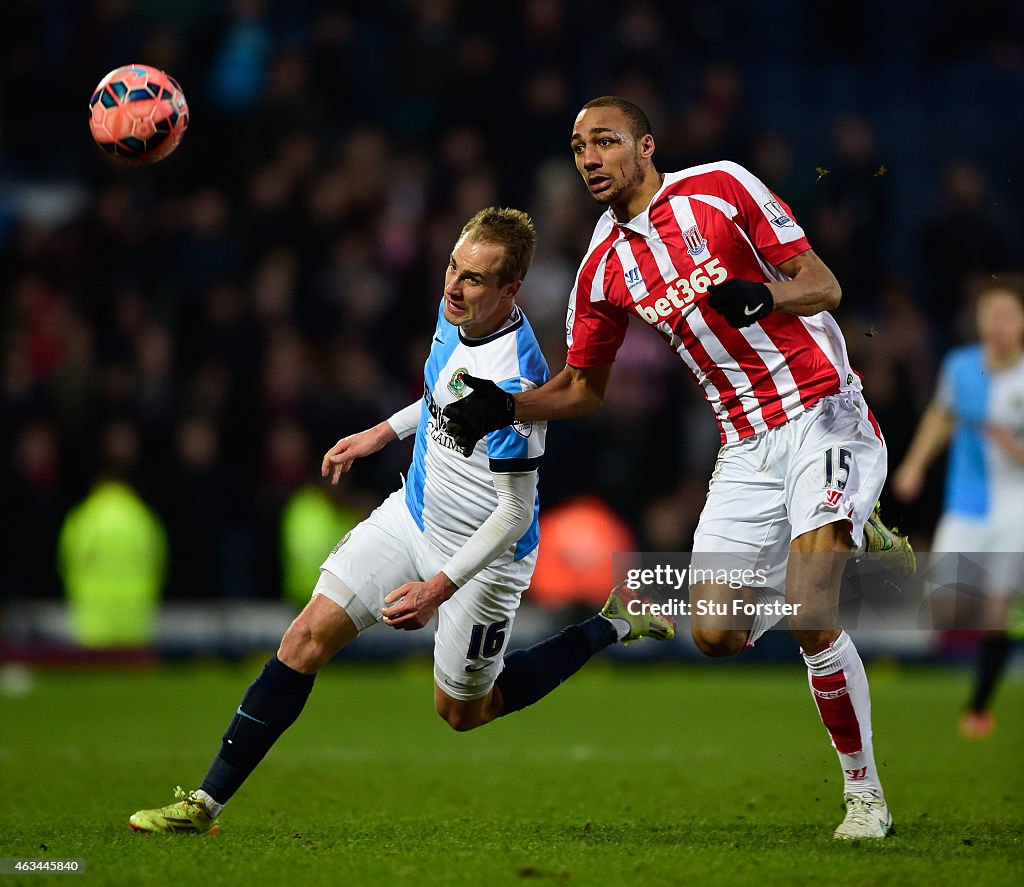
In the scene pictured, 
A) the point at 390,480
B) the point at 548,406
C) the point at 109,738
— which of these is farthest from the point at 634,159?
the point at 390,480

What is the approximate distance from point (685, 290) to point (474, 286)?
79cm

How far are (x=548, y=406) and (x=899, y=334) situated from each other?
9.37m

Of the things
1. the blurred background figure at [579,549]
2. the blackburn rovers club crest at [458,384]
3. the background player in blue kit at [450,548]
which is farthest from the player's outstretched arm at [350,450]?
the blurred background figure at [579,549]

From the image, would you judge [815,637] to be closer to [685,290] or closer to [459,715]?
[685,290]

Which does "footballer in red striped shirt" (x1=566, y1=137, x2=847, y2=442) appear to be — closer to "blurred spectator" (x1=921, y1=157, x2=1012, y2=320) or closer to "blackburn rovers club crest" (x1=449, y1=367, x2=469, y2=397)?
"blackburn rovers club crest" (x1=449, y1=367, x2=469, y2=397)

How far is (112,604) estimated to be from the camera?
14.2 m

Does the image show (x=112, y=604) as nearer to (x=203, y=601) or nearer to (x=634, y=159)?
(x=203, y=601)

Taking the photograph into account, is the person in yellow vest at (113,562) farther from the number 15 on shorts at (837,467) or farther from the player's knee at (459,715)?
the number 15 on shorts at (837,467)

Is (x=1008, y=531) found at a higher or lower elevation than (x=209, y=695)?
higher

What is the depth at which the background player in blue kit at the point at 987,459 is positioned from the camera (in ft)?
30.7

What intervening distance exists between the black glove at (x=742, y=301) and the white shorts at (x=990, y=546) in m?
4.64

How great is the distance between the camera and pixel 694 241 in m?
5.70

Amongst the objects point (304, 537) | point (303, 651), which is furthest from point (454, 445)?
point (304, 537)

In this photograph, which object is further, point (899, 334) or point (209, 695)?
point (899, 334)
